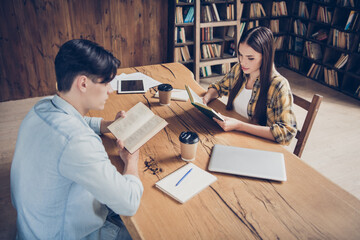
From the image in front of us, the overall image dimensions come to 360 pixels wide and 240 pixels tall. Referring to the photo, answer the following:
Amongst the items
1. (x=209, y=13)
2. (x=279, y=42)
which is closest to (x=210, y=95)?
(x=209, y=13)

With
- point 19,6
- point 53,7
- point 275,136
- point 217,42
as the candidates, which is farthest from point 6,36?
point 275,136

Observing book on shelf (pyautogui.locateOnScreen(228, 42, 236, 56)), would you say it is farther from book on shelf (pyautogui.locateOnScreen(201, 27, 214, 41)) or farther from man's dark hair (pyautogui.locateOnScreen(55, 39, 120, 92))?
man's dark hair (pyautogui.locateOnScreen(55, 39, 120, 92))

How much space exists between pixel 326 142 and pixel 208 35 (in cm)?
214

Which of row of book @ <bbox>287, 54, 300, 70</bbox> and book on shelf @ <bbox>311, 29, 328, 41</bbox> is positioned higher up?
book on shelf @ <bbox>311, 29, 328, 41</bbox>

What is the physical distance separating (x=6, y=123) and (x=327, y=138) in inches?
131

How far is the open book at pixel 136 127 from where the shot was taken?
1.39 metres

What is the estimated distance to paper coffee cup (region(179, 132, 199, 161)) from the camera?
1.28 metres

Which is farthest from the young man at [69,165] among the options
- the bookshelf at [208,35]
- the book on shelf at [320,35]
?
the book on shelf at [320,35]

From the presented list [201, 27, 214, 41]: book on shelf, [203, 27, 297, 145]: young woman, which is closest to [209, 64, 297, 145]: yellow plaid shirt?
[203, 27, 297, 145]: young woman

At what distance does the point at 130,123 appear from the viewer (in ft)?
4.79

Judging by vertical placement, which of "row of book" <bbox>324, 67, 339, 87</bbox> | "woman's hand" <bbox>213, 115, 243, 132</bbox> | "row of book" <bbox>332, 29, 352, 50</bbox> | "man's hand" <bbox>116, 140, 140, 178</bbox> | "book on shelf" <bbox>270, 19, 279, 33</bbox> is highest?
"book on shelf" <bbox>270, 19, 279, 33</bbox>

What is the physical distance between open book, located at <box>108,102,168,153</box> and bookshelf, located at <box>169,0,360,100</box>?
8.51ft

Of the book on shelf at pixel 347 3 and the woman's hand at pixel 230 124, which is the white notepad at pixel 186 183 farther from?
the book on shelf at pixel 347 3

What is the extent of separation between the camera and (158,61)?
13.7ft
